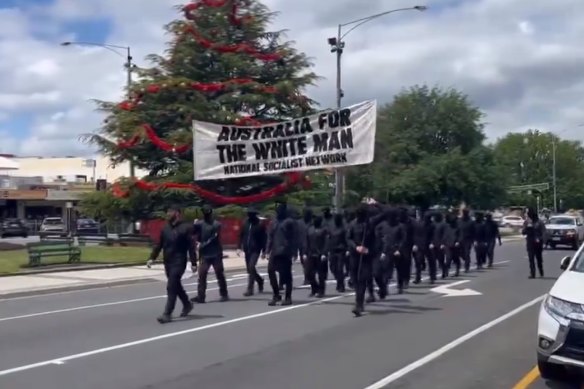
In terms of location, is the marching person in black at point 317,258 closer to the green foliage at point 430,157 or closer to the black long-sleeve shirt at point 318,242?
the black long-sleeve shirt at point 318,242

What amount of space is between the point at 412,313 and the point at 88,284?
386 inches

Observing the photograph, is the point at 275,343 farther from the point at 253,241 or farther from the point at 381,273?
the point at 253,241

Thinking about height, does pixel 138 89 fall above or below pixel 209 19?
below

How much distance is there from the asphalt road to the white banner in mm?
4439

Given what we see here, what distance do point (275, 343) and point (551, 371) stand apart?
4.02 m

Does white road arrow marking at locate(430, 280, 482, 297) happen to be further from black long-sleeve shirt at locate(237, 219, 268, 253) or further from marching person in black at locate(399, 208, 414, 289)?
black long-sleeve shirt at locate(237, 219, 268, 253)

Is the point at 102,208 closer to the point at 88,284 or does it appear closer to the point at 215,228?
the point at 88,284

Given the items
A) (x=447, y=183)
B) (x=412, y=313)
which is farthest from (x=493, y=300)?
(x=447, y=183)

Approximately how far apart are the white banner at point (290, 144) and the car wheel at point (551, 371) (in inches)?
479

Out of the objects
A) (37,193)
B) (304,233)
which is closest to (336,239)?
(304,233)

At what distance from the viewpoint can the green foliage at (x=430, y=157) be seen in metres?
56.6

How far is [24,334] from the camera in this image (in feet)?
43.1

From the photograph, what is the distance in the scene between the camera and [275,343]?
11.7 meters

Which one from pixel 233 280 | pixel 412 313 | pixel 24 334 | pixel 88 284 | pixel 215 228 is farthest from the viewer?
pixel 233 280
